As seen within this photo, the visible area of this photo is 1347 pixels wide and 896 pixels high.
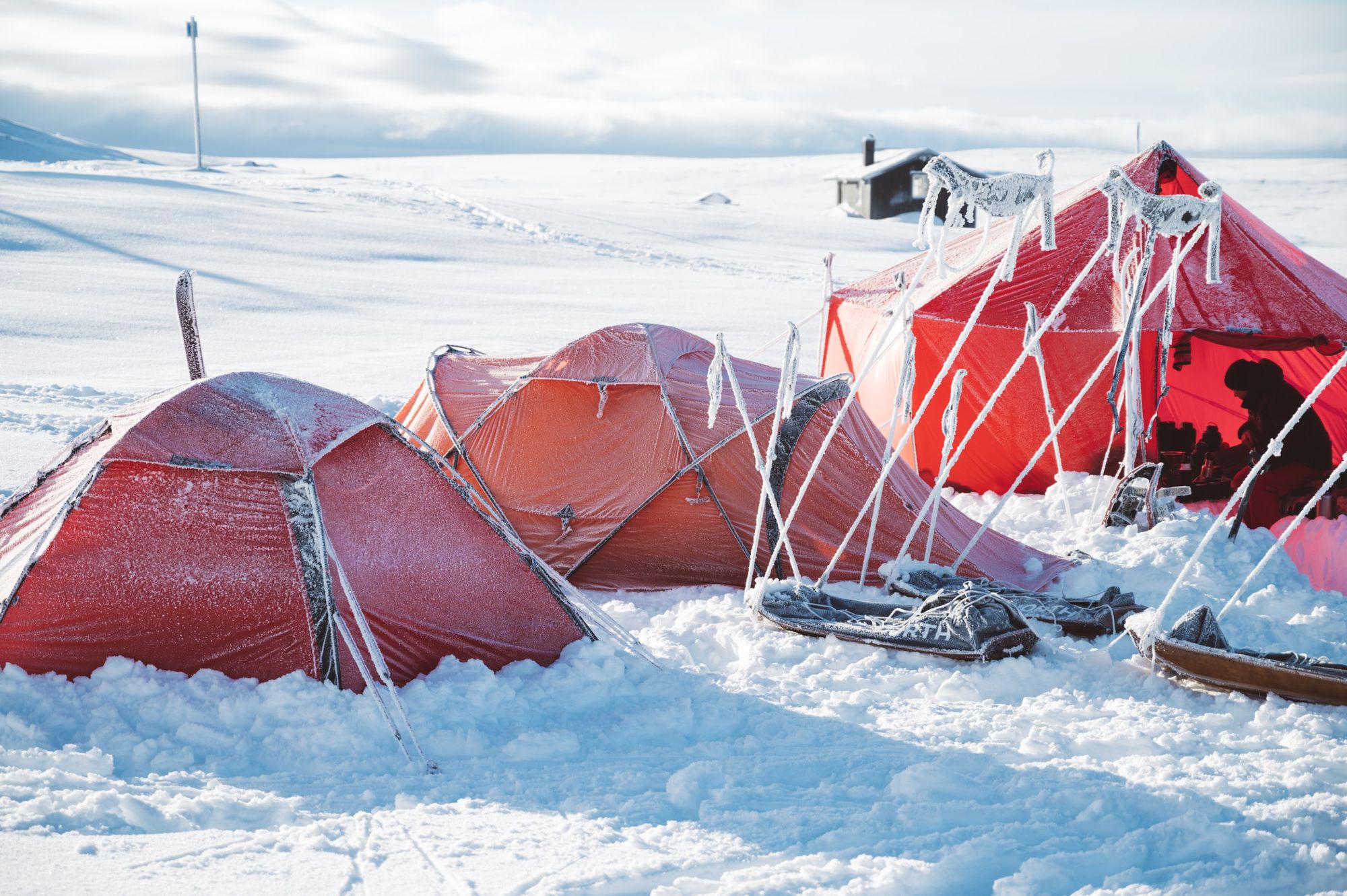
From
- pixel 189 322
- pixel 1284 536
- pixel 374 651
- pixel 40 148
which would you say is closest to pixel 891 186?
pixel 189 322

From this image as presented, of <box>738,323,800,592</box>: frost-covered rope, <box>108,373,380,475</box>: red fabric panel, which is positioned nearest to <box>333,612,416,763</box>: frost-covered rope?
<box>108,373,380,475</box>: red fabric panel

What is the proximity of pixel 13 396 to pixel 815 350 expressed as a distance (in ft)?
27.7

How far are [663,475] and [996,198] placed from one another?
2.24 m

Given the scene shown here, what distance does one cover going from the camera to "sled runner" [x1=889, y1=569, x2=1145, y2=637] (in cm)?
492

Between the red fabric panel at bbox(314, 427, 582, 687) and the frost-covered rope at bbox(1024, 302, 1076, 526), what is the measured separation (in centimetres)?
242

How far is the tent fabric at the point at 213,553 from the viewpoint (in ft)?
13.3

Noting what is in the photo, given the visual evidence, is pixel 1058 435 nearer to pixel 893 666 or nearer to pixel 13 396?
pixel 893 666

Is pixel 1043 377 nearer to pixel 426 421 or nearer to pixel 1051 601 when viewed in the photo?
pixel 1051 601

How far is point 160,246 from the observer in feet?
64.1

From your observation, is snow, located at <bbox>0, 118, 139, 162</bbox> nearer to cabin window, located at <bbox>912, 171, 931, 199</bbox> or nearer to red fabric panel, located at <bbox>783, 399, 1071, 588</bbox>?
cabin window, located at <bbox>912, 171, 931, 199</bbox>

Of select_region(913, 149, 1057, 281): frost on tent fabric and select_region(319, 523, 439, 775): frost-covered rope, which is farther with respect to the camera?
select_region(913, 149, 1057, 281): frost on tent fabric

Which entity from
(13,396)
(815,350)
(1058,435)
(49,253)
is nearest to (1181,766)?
(1058,435)

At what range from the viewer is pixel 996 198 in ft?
14.8

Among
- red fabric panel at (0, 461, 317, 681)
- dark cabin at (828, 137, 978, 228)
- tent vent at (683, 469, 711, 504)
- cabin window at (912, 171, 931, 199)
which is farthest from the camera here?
dark cabin at (828, 137, 978, 228)
